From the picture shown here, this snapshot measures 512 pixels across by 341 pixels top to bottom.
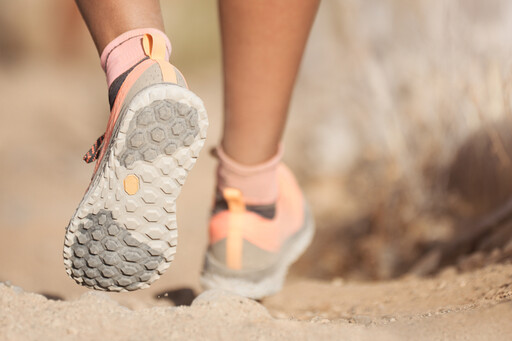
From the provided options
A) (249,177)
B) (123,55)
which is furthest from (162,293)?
(123,55)

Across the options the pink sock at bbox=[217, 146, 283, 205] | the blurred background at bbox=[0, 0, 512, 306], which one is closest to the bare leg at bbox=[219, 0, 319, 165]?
the pink sock at bbox=[217, 146, 283, 205]

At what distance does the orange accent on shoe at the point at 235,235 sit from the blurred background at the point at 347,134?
0.90 ft

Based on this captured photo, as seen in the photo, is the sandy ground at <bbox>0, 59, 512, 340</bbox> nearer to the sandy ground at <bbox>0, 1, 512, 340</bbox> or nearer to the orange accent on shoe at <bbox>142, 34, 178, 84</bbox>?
the sandy ground at <bbox>0, 1, 512, 340</bbox>

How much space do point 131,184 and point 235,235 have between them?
1.61ft

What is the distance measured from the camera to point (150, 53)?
927 mm

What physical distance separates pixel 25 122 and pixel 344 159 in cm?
177

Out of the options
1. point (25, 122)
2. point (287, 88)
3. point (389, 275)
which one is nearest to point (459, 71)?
point (389, 275)

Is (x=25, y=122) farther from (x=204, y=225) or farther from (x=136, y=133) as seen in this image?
(x=136, y=133)

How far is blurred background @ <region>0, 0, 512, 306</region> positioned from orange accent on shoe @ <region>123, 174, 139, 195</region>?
54 cm

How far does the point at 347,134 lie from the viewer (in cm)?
270

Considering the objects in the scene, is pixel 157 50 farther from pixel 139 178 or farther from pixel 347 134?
pixel 347 134

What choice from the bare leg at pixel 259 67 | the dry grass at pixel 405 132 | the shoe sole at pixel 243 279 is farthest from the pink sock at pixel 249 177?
the dry grass at pixel 405 132

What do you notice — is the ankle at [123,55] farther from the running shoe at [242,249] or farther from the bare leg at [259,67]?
the running shoe at [242,249]

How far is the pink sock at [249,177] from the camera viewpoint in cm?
127
